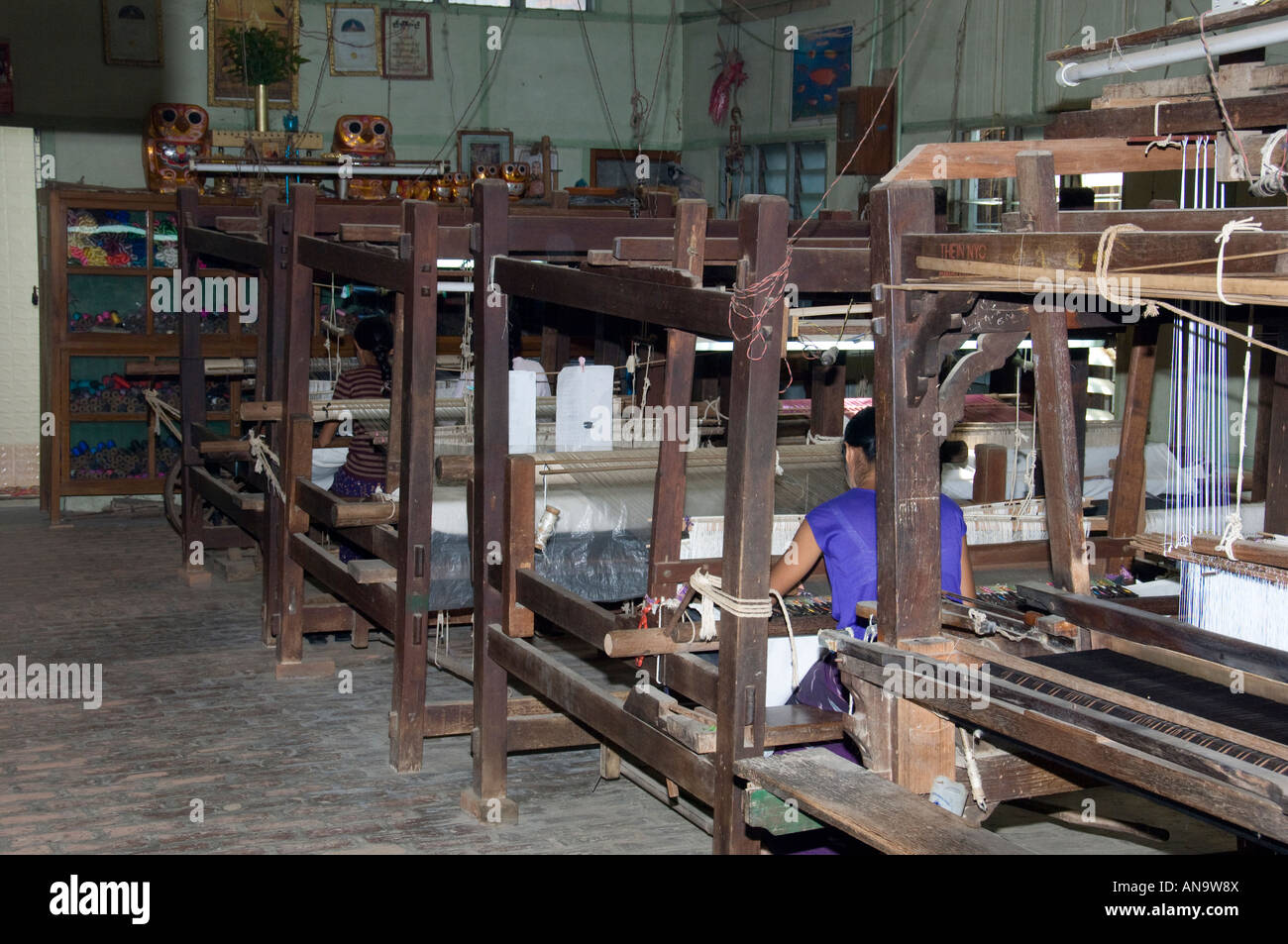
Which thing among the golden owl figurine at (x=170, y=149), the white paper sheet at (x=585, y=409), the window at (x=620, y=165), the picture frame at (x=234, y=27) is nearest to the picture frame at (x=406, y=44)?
the picture frame at (x=234, y=27)

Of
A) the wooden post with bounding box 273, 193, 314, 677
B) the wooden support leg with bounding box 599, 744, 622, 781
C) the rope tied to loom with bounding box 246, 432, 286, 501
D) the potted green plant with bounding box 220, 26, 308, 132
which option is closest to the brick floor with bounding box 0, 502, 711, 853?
the wooden support leg with bounding box 599, 744, 622, 781

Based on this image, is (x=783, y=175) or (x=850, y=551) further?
(x=783, y=175)

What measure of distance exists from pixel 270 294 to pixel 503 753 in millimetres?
2774

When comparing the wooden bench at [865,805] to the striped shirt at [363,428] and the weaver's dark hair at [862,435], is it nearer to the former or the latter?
the weaver's dark hair at [862,435]

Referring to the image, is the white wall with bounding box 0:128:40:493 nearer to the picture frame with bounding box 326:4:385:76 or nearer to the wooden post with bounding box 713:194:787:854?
the picture frame with bounding box 326:4:385:76

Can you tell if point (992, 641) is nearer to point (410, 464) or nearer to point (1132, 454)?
point (1132, 454)

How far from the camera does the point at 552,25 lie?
553 inches

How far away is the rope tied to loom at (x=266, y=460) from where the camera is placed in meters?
6.08

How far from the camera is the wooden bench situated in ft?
7.94

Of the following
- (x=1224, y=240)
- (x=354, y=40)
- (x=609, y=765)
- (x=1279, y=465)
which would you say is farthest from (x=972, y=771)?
(x=354, y=40)

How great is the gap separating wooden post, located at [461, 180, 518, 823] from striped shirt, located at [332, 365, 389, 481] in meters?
1.75

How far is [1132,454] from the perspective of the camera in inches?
195

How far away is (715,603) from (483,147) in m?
11.5
